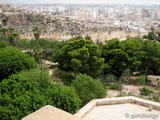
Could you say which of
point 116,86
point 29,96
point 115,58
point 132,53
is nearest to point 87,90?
point 29,96

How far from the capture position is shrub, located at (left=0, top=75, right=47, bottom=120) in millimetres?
7633

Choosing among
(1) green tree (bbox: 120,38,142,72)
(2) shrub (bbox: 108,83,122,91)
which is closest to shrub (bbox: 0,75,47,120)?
(2) shrub (bbox: 108,83,122,91)

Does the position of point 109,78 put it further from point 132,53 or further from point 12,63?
point 12,63

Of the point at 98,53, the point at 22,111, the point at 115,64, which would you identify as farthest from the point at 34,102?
the point at 115,64

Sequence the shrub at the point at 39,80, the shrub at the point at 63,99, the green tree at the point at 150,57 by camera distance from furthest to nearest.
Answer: the green tree at the point at 150,57
the shrub at the point at 39,80
the shrub at the point at 63,99

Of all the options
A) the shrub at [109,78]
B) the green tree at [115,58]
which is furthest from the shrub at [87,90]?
the green tree at [115,58]

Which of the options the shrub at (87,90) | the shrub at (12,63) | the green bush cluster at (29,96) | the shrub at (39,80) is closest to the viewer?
the green bush cluster at (29,96)

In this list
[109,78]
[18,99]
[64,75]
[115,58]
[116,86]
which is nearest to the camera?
[18,99]

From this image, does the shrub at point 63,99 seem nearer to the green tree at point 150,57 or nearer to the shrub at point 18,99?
the shrub at point 18,99

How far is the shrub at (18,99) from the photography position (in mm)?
7633

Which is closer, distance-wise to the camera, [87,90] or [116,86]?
[87,90]

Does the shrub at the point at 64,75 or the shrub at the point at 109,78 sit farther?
the shrub at the point at 64,75

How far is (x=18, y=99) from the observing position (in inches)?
312

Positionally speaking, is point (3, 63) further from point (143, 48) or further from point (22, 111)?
point (143, 48)
